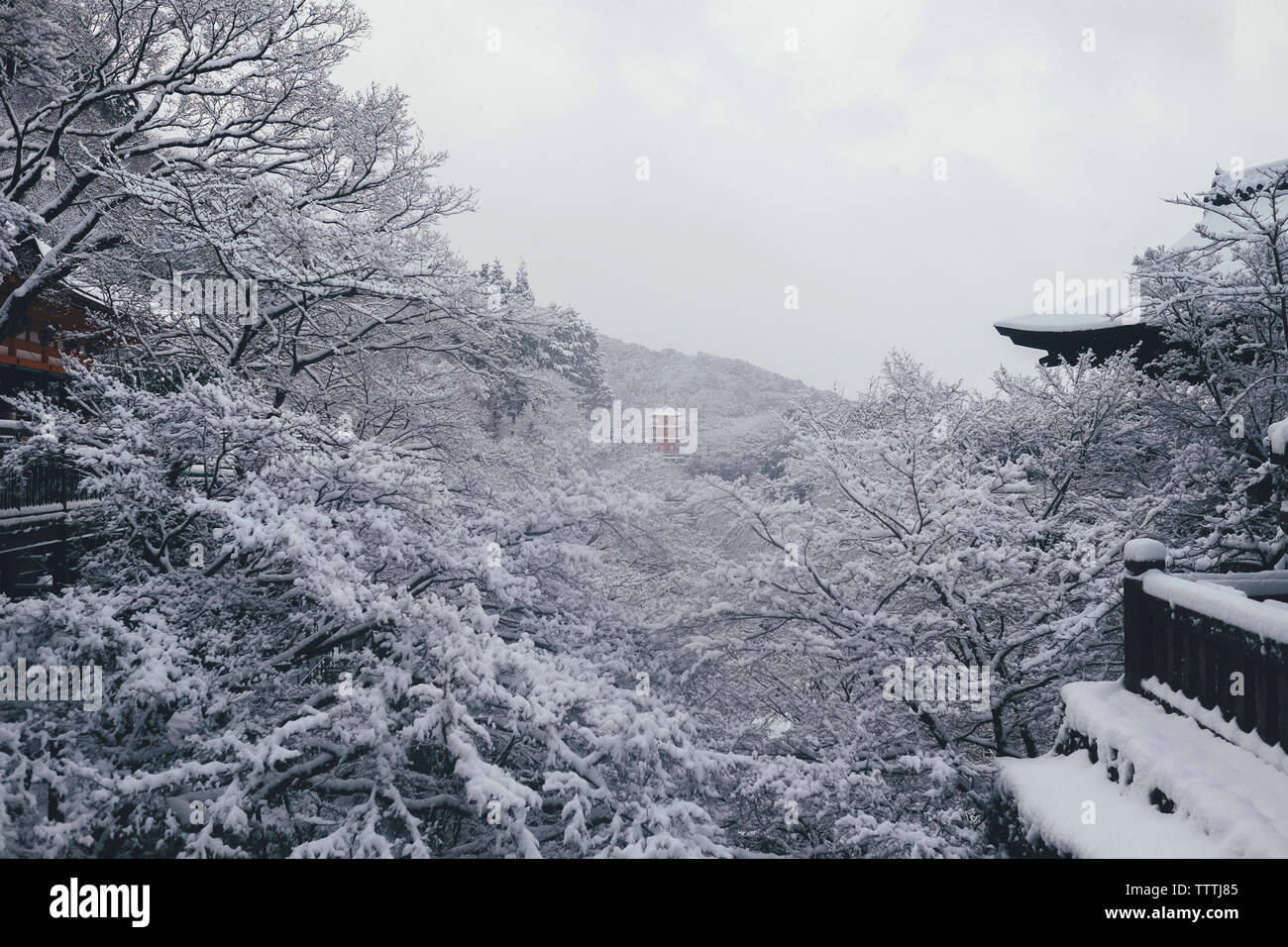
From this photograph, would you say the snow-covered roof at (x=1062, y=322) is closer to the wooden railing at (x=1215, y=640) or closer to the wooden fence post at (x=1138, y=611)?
the wooden railing at (x=1215, y=640)

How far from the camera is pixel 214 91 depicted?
996 cm

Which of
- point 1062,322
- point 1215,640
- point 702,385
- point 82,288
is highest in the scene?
point 702,385

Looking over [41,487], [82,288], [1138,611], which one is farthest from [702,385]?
[1138,611]

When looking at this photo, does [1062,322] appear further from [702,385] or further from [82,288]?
[702,385]

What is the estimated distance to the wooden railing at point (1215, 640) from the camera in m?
3.48

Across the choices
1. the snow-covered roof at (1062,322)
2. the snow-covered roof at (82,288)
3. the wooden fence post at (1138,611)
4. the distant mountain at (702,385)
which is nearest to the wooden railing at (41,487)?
the snow-covered roof at (82,288)

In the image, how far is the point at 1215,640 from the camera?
393 cm

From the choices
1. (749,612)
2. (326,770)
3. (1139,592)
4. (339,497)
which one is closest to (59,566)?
(339,497)

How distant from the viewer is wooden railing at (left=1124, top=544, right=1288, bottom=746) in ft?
11.4

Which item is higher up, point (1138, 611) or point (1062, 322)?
point (1062, 322)

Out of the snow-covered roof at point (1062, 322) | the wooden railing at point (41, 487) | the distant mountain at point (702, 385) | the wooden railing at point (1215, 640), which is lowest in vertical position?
the wooden railing at point (1215, 640)

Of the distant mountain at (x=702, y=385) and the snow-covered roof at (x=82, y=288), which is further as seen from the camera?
the distant mountain at (x=702, y=385)

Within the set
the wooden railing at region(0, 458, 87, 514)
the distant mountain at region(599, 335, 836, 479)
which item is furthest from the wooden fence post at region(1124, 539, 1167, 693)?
the distant mountain at region(599, 335, 836, 479)
